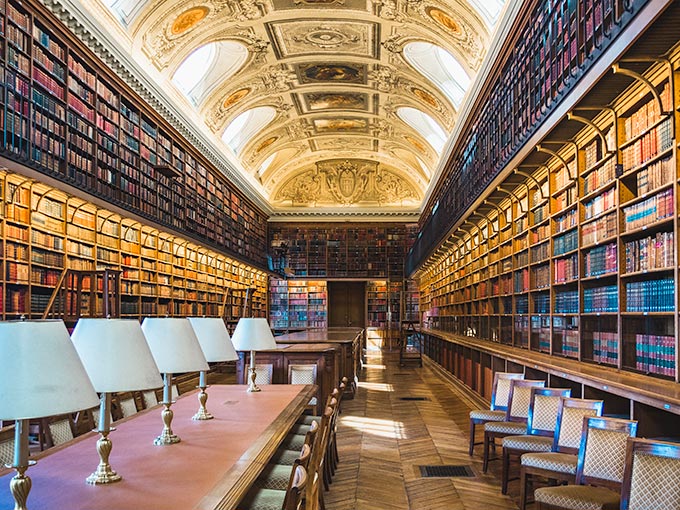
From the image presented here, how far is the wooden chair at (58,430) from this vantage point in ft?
10.7

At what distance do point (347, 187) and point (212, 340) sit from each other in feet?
68.2

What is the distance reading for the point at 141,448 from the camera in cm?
262

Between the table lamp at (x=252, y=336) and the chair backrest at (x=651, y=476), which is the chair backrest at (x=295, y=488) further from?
the table lamp at (x=252, y=336)

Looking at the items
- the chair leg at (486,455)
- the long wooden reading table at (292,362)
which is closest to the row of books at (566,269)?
the chair leg at (486,455)

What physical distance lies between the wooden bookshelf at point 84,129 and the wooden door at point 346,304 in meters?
10.8

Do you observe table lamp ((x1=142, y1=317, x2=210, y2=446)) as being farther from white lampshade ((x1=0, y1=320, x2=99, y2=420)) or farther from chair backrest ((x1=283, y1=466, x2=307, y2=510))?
white lampshade ((x1=0, y1=320, x2=99, y2=420))

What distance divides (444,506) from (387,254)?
19391 mm

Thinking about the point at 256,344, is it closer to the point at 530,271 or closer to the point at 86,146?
the point at 530,271

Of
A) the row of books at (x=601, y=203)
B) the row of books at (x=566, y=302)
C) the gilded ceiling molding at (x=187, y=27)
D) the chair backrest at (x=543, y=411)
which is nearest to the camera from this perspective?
the chair backrest at (x=543, y=411)

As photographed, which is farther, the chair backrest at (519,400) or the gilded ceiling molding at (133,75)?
the gilded ceiling molding at (133,75)

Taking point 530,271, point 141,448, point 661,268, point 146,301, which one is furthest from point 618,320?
point 146,301

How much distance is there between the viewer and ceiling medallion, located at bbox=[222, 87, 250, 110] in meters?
15.1

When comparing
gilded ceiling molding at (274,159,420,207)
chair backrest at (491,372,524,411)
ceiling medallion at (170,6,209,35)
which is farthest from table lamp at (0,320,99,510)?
gilded ceiling molding at (274,159,420,207)

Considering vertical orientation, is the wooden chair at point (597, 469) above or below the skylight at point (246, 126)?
below
